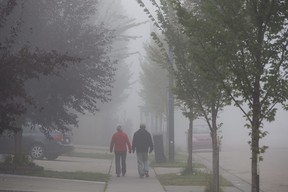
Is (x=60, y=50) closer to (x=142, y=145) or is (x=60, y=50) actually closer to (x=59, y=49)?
(x=59, y=49)

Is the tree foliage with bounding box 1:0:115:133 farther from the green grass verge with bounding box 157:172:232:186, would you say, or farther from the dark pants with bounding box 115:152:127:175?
the green grass verge with bounding box 157:172:232:186

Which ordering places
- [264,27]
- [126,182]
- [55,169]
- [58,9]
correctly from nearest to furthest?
[264,27] → [126,182] → [58,9] → [55,169]

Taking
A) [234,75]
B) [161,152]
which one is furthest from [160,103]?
[234,75]

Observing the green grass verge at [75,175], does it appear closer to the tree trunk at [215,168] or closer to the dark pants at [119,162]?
the dark pants at [119,162]

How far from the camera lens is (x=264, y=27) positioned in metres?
8.31

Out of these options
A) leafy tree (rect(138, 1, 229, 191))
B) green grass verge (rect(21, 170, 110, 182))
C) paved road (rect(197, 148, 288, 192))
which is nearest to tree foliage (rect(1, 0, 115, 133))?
Answer: green grass verge (rect(21, 170, 110, 182))

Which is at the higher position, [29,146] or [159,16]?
[159,16]

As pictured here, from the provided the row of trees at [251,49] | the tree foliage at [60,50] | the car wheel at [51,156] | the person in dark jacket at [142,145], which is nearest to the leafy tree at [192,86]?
the row of trees at [251,49]

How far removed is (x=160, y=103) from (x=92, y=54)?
17.0 metres

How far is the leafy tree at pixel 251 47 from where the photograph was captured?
818cm

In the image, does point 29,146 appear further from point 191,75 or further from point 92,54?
point 191,75

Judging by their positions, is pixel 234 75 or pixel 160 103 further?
pixel 160 103

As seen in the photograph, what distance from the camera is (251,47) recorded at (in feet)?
26.8

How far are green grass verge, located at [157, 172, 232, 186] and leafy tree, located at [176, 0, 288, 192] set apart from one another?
224 inches
